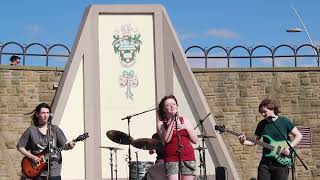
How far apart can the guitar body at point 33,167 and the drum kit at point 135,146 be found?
56.3 inches

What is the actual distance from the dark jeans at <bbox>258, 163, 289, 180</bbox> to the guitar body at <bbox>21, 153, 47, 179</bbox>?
3005 millimetres

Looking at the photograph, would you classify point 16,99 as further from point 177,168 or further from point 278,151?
point 177,168

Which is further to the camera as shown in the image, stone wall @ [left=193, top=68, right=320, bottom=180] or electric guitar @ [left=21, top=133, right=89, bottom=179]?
stone wall @ [left=193, top=68, right=320, bottom=180]

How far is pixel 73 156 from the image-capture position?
12.7m

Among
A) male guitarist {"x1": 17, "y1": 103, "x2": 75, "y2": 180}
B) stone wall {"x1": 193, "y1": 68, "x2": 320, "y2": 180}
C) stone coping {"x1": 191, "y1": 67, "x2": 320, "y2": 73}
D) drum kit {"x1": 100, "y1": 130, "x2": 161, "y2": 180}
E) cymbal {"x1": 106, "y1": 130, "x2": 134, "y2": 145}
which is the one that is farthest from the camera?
stone coping {"x1": 191, "y1": 67, "x2": 320, "y2": 73}

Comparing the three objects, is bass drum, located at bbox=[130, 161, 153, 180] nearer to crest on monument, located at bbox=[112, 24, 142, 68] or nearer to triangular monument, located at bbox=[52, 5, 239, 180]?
triangular monument, located at bbox=[52, 5, 239, 180]

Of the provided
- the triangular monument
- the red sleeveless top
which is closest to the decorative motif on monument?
the triangular monument

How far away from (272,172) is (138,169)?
3.83 m

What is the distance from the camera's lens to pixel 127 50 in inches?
519

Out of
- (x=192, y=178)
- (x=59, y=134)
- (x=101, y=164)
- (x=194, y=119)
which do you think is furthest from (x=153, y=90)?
(x=192, y=178)

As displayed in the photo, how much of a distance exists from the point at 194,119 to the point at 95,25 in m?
2.96

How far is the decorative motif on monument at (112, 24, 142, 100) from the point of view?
13.0 m

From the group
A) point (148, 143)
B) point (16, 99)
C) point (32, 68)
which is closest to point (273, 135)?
point (148, 143)

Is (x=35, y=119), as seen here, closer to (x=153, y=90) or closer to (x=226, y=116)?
(x=153, y=90)
